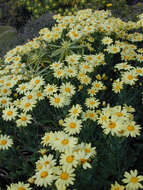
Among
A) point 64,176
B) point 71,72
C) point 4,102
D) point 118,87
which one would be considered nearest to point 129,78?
point 118,87

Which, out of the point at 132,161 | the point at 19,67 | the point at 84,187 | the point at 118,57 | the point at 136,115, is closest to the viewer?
the point at 84,187

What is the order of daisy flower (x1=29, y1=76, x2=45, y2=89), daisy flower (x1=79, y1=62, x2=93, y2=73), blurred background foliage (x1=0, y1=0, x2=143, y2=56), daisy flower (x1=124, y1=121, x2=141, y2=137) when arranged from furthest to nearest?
blurred background foliage (x1=0, y1=0, x2=143, y2=56)
daisy flower (x1=79, y1=62, x2=93, y2=73)
daisy flower (x1=29, y1=76, x2=45, y2=89)
daisy flower (x1=124, y1=121, x2=141, y2=137)

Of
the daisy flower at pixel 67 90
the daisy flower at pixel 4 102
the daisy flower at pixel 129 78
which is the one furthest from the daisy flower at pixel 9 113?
the daisy flower at pixel 129 78

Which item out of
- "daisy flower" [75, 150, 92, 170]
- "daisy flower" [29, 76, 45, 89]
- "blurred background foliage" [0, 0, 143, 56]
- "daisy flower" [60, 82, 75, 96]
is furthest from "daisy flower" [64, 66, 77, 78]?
"blurred background foliage" [0, 0, 143, 56]

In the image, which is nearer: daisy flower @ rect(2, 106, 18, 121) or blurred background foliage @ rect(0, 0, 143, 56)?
daisy flower @ rect(2, 106, 18, 121)

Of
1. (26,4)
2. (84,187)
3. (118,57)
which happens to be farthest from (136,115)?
(26,4)

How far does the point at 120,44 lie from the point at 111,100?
0.83 m

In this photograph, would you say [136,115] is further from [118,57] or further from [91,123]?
[118,57]

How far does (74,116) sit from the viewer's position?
2221 mm

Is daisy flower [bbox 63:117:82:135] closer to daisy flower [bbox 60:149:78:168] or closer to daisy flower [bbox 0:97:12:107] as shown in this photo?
daisy flower [bbox 60:149:78:168]

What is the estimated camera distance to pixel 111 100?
115 inches

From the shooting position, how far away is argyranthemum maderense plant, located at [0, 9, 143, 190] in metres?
1.81

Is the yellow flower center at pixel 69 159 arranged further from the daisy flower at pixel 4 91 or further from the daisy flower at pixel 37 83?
the daisy flower at pixel 4 91

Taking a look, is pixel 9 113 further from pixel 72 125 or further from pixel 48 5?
pixel 48 5
